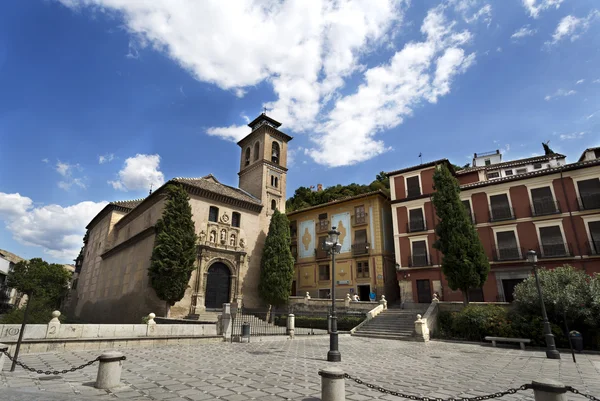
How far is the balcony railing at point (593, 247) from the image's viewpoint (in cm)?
2039

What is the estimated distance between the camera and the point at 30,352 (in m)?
10.3

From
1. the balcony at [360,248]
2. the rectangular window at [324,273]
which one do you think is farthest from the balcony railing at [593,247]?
the rectangular window at [324,273]

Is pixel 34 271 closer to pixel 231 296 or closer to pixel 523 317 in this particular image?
pixel 231 296

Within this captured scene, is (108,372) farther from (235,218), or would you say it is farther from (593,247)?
(593,247)

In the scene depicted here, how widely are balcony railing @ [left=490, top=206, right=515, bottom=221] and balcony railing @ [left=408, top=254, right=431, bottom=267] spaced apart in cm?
570

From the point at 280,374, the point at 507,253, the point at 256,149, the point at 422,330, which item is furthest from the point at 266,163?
the point at 280,374

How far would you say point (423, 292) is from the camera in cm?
2527

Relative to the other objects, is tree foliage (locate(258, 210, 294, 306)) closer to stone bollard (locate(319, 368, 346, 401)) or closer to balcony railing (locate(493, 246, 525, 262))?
balcony railing (locate(493, 246, 525, 262))

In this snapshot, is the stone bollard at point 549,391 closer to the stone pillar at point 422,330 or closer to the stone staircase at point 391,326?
the stone pillar at point 422,330

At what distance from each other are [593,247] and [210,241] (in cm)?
2662

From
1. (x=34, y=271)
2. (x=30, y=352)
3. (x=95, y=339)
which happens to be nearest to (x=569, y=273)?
(x=95, y=339)

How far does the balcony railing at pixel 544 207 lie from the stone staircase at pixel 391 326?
11.8 metres

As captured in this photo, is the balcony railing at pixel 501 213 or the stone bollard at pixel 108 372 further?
the balcony railing at pixel 501 213

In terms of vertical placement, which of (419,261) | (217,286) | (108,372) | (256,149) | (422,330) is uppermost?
(256,149)
